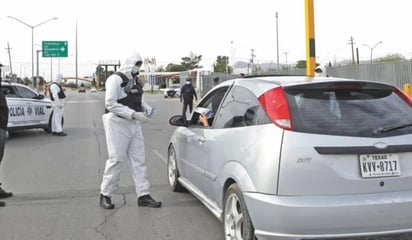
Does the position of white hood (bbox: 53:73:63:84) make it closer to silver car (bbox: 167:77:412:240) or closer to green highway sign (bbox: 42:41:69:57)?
silver car (bbox: 167:77:412:240)

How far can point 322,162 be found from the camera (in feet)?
11.9

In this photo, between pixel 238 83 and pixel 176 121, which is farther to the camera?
pixel 176 121

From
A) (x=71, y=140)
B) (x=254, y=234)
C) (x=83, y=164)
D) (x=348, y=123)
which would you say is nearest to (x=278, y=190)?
(x=254, y=234)

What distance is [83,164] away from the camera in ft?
30.9

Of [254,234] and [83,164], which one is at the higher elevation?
[254,234]

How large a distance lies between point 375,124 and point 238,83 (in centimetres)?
149

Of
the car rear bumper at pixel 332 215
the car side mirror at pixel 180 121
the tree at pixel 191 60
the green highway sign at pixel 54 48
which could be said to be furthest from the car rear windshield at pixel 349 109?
the tree at pixel 191 60

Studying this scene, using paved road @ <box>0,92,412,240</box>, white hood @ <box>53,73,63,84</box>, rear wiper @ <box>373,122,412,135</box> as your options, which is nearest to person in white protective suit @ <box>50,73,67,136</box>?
white hood @ <box>53,73,63,84</box>

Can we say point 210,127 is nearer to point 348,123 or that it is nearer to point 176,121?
point 176,121

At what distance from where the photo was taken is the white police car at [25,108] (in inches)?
536

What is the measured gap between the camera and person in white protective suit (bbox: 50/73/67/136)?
1462cm

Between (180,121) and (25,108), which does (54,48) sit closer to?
(25,108)

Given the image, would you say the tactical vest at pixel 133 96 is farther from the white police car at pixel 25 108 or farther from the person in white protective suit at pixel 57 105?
the person in white protective suit at pixel 57 105

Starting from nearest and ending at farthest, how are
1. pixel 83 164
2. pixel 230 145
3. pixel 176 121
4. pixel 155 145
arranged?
pixel 230 145, pixel 176 121, pixel 83 164, pixel 155 145
